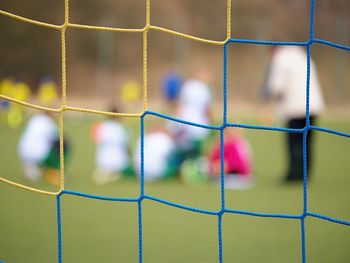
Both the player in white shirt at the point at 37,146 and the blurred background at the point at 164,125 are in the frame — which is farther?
the player in white shirt at the point at 37,146

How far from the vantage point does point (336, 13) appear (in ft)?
58.1

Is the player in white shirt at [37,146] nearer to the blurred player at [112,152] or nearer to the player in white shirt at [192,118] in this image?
the blurred player at [112,152]

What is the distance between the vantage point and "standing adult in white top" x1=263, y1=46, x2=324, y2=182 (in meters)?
6.40

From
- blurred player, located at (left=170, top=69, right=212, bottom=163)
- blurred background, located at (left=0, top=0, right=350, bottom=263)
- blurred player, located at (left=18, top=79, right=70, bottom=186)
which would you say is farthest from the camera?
blurred player, located at (left=170, top=69, right=212, bottom=163)

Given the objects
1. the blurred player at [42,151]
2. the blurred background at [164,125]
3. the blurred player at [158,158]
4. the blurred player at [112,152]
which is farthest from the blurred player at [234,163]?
the blurred player at [42,151]

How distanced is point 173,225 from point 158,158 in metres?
1.85

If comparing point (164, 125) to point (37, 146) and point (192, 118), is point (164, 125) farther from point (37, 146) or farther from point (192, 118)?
point (37, 146)

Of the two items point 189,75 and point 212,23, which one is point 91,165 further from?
point 212,23

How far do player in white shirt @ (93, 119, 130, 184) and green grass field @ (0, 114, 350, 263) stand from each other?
0.74ft

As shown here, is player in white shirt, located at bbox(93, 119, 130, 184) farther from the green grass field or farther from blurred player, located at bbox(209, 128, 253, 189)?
blurred player, located at bbox(209, 128, 253, 189)

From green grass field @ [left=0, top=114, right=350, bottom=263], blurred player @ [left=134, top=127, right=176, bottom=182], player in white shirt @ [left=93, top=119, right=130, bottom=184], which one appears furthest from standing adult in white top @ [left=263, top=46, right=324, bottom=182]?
player in white shirt @ [left=93, top=119, right=130, bottom=184]

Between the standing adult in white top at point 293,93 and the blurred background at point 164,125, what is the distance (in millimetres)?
275

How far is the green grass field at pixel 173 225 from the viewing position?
4.00 metres

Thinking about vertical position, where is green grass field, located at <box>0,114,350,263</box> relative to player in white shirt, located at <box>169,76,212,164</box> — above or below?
below
